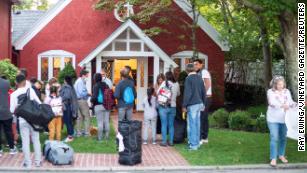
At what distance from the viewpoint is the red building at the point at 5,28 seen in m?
22.0

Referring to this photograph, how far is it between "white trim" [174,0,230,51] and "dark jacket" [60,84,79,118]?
11.1 meters

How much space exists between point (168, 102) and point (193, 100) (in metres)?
0.90

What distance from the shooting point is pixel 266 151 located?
44.8ft

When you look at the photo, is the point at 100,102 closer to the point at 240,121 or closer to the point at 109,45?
the point at 240,121

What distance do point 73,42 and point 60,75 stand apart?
323 cm

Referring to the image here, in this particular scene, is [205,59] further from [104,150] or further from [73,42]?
[104,150]

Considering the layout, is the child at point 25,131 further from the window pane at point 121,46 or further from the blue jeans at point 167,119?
the window pane at point 121,46

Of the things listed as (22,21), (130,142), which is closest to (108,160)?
(130,142)

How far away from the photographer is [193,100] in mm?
13602

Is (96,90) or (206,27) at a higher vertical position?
(206,27)

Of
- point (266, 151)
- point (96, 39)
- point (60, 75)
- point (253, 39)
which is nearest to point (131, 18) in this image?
point (96, 39)

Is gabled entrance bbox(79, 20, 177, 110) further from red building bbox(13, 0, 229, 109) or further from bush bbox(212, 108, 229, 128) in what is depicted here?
bush bbox(212, 108, 229, 128)

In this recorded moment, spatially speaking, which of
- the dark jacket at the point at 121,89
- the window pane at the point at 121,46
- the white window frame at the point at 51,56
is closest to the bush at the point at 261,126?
the dark jacket at the point at 121,89

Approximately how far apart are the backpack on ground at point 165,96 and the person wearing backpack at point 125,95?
0.73 meters
